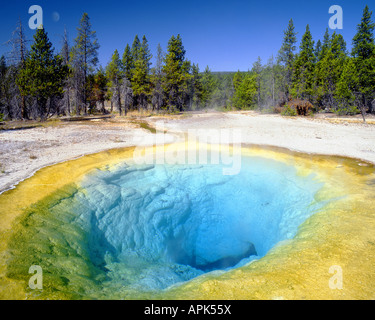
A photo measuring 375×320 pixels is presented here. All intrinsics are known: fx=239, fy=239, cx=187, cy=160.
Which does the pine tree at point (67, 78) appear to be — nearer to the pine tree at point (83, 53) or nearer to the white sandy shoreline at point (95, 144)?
the pine tree at point (83, 53)

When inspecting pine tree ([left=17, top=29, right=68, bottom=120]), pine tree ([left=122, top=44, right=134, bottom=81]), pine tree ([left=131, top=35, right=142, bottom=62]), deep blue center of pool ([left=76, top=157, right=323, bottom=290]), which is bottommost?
deep blue center of pool ([left=76, top=157, right=323, bottom=290])

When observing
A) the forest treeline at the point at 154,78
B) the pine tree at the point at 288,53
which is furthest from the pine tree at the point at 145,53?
the pine tree at the point at 288,53

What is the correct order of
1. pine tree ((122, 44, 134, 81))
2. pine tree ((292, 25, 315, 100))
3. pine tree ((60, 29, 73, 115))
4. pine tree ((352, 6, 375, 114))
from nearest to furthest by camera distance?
pine tree ((352, 6, 375, 114)) → pine tree ((60, 29, 73, 115)) → pine tree ((292, 25, 315, 100)) → pine tree ((122, 44, 134, 81))

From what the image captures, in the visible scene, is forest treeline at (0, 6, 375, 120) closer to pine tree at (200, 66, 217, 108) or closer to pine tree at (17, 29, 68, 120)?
pine tree at (17, 29, 68, 120)

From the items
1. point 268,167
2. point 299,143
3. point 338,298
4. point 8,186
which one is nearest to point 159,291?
point 338,298

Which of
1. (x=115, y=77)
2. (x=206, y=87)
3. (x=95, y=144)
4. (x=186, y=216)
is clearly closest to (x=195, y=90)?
(x=206, y=87)

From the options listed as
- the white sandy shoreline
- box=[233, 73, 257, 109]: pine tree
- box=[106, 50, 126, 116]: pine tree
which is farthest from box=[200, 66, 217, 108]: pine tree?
the white sandy shoreline
